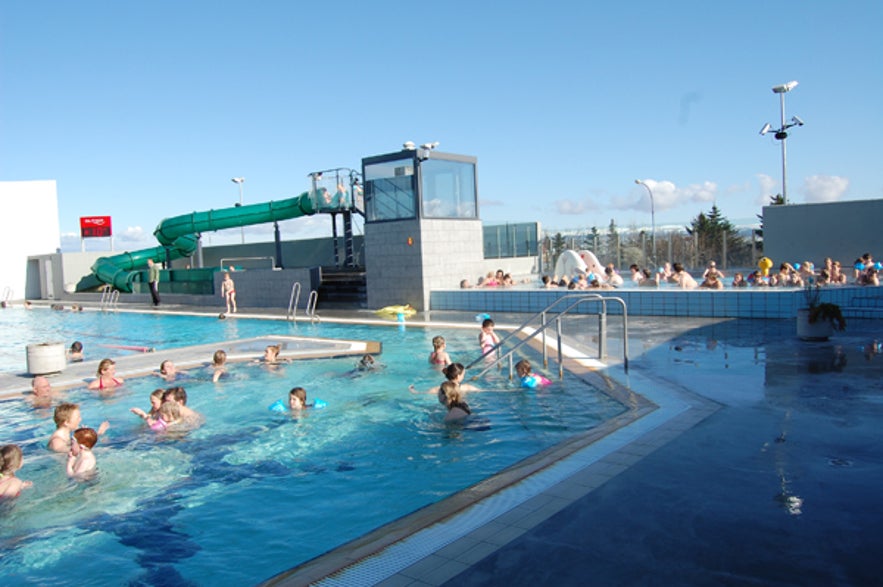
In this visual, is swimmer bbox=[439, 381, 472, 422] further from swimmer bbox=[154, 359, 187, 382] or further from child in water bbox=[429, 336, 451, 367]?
swimmer bbox=[154, 359, 187, 382]

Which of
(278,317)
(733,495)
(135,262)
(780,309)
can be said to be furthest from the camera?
(135,262)

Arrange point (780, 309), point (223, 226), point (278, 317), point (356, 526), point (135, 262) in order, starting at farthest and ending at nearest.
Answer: point (135, 262)
point (223, 226)
point (278, 317)
point (780, 309)
point (356, 526)

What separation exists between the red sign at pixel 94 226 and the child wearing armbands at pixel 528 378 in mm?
36393

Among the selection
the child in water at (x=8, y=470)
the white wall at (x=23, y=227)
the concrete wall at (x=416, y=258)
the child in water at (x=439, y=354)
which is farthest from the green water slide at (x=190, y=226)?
the child in water at (x=8, y=470)

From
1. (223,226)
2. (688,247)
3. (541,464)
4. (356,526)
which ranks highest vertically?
(223,226)

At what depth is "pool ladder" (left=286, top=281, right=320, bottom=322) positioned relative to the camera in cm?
1852

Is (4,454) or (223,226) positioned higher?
(223,226)

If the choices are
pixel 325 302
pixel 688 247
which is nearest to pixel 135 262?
pixel 325 302

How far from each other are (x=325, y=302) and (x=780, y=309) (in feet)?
42.3

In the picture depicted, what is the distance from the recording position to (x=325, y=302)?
A: 21.1 m

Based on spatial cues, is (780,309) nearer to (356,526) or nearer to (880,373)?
(880,373)

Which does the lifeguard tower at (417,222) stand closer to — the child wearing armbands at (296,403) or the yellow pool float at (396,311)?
the yellow pool float at (396,311)

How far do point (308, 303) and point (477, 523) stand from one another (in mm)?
16315

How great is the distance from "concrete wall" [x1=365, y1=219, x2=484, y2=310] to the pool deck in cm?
1189
